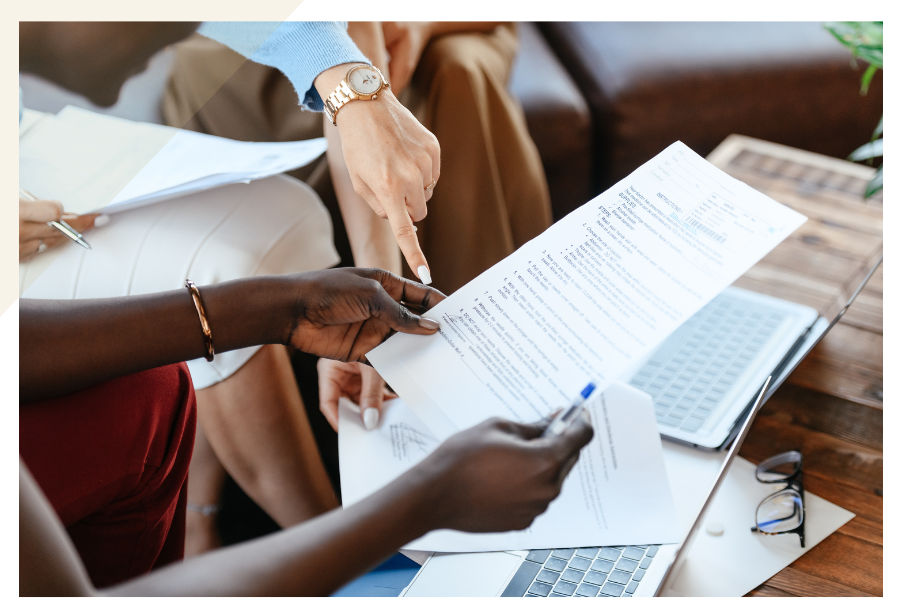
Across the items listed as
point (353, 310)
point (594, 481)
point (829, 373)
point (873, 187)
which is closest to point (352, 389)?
point (353, 310)

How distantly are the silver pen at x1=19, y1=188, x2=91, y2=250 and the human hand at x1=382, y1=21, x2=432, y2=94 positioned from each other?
1.61 ft

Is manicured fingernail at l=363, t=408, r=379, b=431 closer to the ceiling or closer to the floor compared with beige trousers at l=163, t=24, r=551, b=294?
closer to the floor

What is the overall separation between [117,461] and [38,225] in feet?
1.09

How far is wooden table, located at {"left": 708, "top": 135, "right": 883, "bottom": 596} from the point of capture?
2.34ft

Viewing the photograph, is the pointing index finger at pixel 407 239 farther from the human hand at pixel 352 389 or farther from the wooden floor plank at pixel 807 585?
the wooden floor plank at pixel 807 585

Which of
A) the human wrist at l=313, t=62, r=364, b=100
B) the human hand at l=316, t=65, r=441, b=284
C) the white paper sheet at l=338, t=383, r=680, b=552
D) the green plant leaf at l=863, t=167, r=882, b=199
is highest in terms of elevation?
the human wrist at l=313, t=62, r=364, b=100

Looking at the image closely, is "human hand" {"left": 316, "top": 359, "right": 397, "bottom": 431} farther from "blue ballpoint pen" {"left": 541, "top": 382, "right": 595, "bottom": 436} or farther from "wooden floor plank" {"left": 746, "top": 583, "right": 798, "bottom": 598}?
"wooden floor plank" {"left": 746, "top": 583, "right": 798, "bottom": 598}

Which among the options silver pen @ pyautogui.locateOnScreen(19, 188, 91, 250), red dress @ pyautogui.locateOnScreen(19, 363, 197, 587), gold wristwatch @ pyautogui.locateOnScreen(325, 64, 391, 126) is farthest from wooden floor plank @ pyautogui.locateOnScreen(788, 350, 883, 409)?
silver pen @ pyautogui.locateOnScreen(19, 188, 91, 250)

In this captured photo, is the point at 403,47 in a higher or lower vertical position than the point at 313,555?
higher

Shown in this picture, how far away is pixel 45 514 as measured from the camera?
466mm

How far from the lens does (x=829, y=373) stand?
94 cm

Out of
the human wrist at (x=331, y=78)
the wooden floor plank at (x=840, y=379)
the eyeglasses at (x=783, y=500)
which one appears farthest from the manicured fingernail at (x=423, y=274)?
the wooden floor plank at (x=840, y=379)

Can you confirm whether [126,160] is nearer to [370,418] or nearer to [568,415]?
[370,418]
